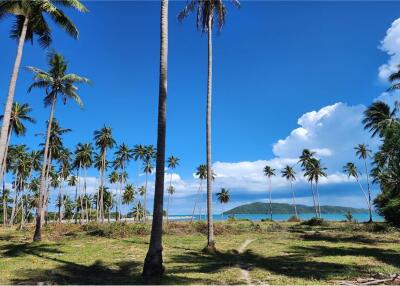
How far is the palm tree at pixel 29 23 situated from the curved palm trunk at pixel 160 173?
23.8 feet

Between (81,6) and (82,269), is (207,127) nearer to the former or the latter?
(81,6)

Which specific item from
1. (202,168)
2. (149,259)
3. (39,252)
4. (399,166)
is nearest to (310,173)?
(202,168)

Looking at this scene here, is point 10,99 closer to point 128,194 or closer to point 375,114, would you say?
point 375,114

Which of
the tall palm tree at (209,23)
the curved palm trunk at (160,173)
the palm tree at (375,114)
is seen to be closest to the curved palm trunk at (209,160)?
the tall palm tree at (209,23)

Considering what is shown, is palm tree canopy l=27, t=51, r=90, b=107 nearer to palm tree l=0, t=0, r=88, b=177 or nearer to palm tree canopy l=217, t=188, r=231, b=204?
palm tree l=0, t=0, r=88, b=177

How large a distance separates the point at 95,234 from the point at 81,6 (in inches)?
983

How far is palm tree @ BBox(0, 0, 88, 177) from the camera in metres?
17.3

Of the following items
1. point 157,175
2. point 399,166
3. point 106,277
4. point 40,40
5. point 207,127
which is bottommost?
point 106,277

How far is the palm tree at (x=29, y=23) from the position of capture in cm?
1731

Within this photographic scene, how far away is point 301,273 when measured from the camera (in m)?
14.9

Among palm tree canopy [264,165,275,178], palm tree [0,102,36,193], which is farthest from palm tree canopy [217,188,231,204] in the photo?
palm tree [0,102,36,193]

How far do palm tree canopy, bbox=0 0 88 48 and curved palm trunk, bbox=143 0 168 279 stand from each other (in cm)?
725

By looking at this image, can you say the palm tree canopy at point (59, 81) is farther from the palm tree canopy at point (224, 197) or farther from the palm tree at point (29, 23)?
the palm tree canopy at point (224, 197)

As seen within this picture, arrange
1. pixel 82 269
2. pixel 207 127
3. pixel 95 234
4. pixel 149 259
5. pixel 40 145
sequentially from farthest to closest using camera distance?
pixel 40 145 → pixel 95 234 → pixel 207 127 → pixel 82 269 → pixel 149 259
